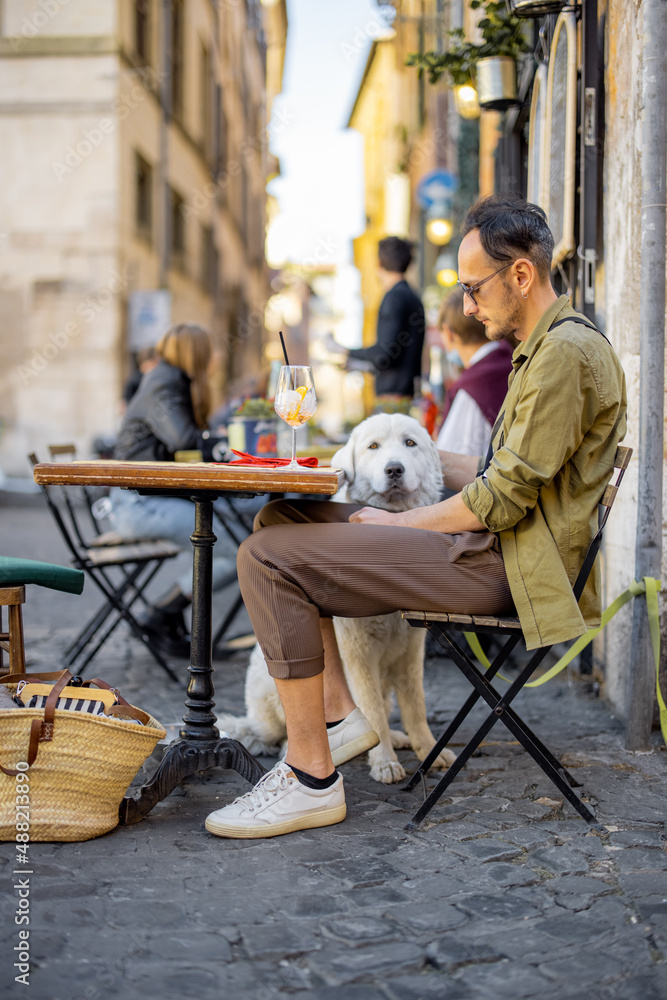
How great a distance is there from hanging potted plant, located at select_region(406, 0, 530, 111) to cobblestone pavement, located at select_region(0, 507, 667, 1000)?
4.49 metres

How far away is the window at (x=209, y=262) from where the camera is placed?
22062 mm

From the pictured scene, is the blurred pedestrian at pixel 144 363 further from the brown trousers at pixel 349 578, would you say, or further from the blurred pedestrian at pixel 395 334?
the brown trousers at pixel 349 578

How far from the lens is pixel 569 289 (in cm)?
494

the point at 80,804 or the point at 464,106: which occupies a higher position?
the point at 464,106

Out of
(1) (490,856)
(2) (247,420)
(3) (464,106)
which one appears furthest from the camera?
(3) (464,106)

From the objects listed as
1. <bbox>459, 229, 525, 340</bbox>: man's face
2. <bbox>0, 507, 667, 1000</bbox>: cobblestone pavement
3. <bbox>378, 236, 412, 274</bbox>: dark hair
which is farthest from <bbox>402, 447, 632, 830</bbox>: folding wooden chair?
<bbox>378, 236, 412, 274</bbox>: dark hair

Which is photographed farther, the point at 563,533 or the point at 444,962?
the point at 563,533

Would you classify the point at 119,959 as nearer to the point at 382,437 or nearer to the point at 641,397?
the point at 382,437

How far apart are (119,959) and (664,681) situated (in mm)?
2395

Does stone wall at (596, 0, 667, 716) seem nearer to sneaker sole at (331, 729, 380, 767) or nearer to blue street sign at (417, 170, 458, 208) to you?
sneaker sole at (331, 729, 380, 767)

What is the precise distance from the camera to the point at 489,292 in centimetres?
276

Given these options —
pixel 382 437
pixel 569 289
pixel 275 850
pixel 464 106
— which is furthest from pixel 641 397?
pixel 464 106

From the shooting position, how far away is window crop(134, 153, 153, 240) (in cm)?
1655

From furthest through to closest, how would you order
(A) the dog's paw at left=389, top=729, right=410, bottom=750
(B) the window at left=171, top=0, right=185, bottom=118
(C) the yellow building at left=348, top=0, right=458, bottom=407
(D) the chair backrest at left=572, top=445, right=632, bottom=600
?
(B) the window at left=171, top=0, right=185, bottom=118 < (C) the yellow building at left=348, top=0, right=458, bottom=407 < (A) the dog's paw at left=389, top=729, right=410, bottom=750 < (D) the chair backrest at left=572, top=445, right=632, bottom=600
